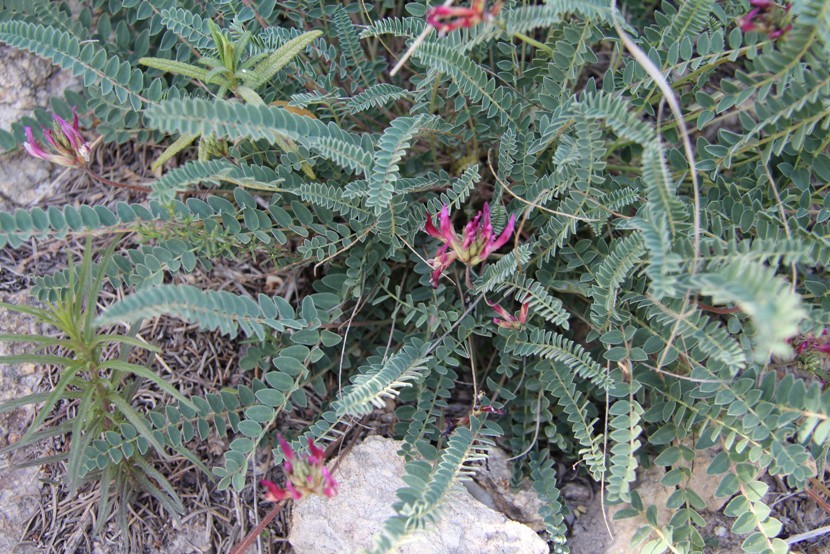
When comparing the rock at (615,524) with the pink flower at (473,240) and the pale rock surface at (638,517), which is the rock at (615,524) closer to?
the pale rock surface at (638,517)

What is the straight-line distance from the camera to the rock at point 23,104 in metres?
2.65

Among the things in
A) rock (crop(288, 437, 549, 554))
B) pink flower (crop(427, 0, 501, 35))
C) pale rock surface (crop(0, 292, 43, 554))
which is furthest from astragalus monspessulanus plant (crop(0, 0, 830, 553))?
pale rock surface (crop(0, 292, 43, 554))

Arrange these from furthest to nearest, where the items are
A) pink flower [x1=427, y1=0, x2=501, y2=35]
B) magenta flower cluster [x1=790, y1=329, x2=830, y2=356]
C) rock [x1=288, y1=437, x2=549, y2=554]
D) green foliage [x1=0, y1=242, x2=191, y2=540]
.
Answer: magenta flower cluster [x1=790, y1=329, x2=830, y2=356]
rock [x1=288, y1=437, x2=549, y2=554]
green foliage [x1=0, y1=242, x2=191, y2=540]
pink flower [x1=427, y1=0, x2=501, y2=35]

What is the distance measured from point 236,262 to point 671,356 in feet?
5.25

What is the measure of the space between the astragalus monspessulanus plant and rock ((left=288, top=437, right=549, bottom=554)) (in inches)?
4.4

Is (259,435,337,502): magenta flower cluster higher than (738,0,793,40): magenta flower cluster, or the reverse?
(738,0,793,40): magenta flower cluster

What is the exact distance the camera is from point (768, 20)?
190 centimetres

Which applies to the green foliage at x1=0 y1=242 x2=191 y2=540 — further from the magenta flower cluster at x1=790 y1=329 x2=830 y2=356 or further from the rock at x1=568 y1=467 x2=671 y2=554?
the magenta flower cluster at x1=790 y1=329 x2=830 y2=356

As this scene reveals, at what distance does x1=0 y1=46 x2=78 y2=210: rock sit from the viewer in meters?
2.65

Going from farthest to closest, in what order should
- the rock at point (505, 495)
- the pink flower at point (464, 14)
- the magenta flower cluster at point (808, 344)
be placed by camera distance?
the rock at point (505, 495)
the magenta flower cluster at point (808, 344)
the pink flower at point (464, 14)

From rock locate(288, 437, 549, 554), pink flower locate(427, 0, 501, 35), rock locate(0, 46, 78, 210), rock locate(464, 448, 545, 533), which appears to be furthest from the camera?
rock locate(0, 46, 78, 210)

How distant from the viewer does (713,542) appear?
2.18 metres

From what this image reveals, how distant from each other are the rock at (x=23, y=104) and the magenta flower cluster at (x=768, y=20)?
8.09 ft

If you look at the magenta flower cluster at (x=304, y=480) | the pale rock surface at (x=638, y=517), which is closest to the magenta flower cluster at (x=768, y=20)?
the pale rock surface at (x=638, y=517)
